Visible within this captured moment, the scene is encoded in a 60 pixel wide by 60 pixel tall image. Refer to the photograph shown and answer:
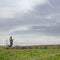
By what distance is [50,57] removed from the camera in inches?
1271

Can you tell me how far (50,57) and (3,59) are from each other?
760 centimetres

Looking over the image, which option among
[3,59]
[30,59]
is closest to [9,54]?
[3,59]

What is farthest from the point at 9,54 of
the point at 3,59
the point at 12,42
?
the point at 12,42

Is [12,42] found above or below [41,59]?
above

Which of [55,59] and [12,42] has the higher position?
[12,42]

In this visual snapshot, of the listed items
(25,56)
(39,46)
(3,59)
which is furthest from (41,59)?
(39,46)

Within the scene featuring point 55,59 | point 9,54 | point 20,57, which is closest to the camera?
point 55,59

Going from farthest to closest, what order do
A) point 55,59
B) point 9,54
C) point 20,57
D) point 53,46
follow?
1. point 53,46
2. point 9,54
3. point 20,57
4. point 55,59

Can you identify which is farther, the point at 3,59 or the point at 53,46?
the point at 53,46

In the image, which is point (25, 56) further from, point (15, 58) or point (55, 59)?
point (55, 59)

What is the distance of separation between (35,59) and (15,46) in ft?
62.0

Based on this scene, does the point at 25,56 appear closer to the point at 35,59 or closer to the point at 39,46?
the point at 35,59

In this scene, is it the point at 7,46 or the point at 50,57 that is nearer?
the point at 50,57

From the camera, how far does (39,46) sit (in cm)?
4862
